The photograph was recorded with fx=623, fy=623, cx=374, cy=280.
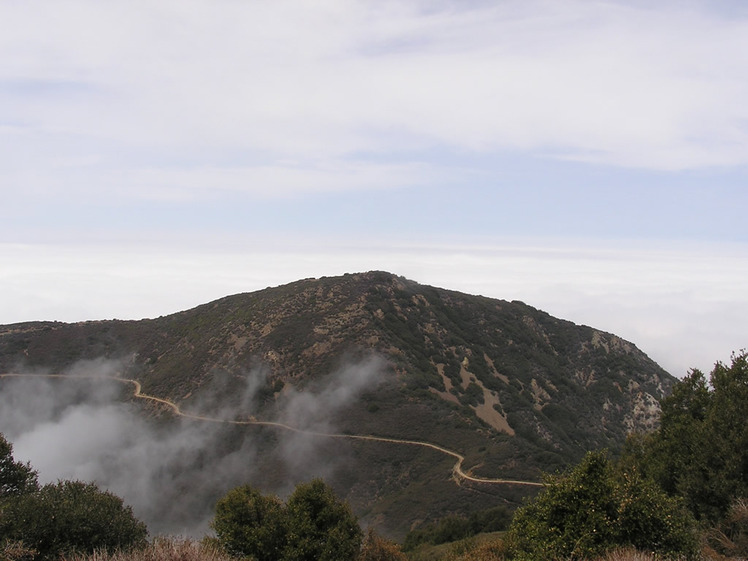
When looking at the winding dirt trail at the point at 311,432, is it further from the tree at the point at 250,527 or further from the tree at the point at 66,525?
the tree at the point at 66,525

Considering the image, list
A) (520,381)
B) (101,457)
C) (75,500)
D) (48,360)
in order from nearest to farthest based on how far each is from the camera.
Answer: (75,500) → (101,457) → (520,381) → (48,360)

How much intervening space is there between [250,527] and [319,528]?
2.59 m

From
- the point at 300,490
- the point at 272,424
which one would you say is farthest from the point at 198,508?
the point at 300,490

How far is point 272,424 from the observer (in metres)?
57.8

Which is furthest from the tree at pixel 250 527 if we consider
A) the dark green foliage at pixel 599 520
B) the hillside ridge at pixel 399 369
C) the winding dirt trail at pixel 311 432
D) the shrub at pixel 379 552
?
the winding dirt trail at pixel 311 432

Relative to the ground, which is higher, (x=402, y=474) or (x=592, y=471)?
(x=592, y=471)

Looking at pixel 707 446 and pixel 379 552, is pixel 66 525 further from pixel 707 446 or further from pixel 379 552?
pixel 707 446

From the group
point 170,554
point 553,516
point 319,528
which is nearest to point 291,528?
point 319,528

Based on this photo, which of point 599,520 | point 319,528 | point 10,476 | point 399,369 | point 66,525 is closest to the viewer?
Answer: point 599,520

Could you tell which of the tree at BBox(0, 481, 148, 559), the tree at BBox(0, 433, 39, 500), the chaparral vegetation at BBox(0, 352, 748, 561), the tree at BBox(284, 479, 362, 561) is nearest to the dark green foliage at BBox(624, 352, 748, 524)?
the chaparral vegetation at BBox(0, 352, 748, 561)

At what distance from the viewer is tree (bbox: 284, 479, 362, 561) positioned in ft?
74.6

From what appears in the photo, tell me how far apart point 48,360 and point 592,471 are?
252 ft

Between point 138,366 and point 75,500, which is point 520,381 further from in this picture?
point 75,500

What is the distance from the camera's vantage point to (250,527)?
23391 mm
